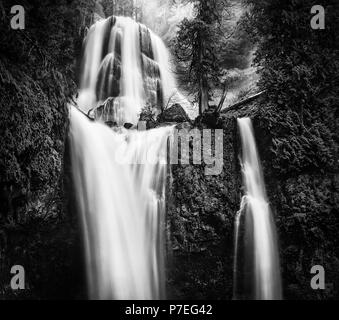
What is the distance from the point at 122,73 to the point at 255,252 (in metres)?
8.84

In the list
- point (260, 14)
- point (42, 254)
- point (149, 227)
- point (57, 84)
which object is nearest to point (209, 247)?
point (149, 227)

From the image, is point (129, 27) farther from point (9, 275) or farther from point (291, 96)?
point (9, 275)

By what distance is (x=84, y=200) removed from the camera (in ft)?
28.5

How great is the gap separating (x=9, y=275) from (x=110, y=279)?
2243mm

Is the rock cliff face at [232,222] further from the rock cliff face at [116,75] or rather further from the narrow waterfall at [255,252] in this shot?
the rock cliff face at [116,75]

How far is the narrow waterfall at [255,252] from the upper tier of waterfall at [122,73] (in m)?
5.86

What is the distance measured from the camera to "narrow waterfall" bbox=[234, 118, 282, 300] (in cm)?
940

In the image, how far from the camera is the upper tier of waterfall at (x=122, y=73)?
1388cm

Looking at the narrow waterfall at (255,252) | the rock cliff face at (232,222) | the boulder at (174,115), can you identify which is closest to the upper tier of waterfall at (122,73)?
the boulder at (174,115)

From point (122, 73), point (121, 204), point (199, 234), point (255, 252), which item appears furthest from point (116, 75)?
point (255, 252)

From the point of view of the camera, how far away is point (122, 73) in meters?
14.8

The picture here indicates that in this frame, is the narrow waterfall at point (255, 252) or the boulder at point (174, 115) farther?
the boulder at point (174, 115)

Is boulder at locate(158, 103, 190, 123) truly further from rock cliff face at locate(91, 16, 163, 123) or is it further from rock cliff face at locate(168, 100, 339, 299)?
rock cliff face at locate(168, 100, 339, 299)

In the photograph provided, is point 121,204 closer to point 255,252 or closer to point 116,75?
point 255,252
